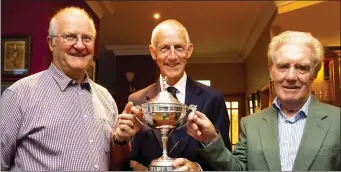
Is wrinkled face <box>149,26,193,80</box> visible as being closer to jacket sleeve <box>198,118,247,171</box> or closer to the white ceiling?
jacket sleeve <box>198,118,247,171</box>

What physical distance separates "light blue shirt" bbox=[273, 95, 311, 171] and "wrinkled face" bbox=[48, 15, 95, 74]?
2.05 feet

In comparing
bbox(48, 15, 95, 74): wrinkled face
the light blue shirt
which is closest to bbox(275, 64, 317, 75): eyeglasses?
the light blue shirt

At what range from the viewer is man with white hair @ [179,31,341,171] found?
4.04 feet

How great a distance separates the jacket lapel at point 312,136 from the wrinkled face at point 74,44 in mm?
700

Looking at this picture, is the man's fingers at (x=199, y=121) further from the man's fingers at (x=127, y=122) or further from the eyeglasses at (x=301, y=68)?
the eyeglasses at (x=301, y=68)

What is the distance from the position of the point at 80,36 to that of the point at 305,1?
2993 mm

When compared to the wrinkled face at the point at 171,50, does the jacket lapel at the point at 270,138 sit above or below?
below

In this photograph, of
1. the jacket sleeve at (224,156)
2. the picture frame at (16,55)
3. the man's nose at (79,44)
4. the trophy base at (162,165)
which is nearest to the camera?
the trophy base at (162,165)

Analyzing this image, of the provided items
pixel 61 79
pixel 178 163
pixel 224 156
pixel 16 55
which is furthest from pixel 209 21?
pixel 178 163

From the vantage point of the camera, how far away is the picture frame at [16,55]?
318 cm

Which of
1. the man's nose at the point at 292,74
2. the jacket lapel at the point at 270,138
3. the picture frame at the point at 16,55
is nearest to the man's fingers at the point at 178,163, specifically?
the jacket lapel at the point at 270,138

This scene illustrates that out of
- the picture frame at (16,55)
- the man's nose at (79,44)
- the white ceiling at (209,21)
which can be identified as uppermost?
the white ceiling at (209,21)

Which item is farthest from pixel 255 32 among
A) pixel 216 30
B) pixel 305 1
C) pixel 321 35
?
pixel 305 1

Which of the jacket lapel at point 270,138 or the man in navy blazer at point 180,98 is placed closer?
the jacket lapel at point 270,138
